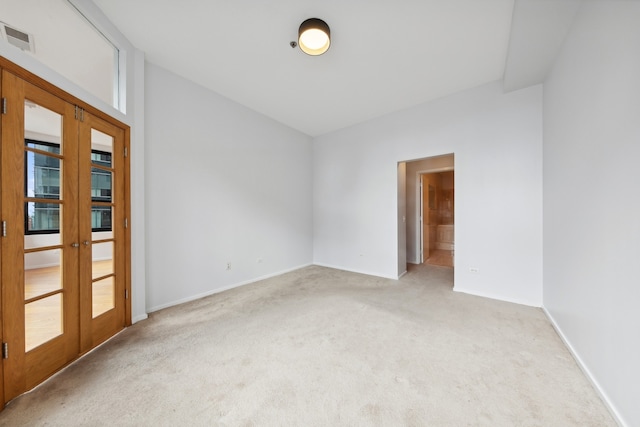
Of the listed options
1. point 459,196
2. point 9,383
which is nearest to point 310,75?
point 459,196

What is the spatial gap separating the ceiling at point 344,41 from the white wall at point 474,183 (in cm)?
37

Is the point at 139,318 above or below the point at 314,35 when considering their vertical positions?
below

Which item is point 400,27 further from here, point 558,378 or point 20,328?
point 20,328

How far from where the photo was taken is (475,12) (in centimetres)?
202

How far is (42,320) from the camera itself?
5.32 feet

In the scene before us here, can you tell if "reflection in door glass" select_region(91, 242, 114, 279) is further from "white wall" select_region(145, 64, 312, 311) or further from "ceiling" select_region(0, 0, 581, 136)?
"ceiling" select_region(0, 0, 581, 136)

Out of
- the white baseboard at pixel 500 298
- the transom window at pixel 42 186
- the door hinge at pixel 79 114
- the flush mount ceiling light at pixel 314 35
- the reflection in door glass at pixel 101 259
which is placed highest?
the flush mount ceiling light at pixel 314 35

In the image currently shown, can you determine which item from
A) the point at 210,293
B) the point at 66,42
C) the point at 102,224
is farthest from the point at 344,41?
the point at 210,293

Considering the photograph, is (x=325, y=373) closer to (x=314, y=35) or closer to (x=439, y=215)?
→ (x=314, y=35)

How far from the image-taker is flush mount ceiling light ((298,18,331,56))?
2062 mm

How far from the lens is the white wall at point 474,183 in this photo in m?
2.90

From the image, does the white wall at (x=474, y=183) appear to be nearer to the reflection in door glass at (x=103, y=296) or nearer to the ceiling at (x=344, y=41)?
the ceiling at (x=344, y=41)

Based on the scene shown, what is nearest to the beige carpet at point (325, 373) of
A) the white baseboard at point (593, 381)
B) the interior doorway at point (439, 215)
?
the white baseboard at point (593, 381)

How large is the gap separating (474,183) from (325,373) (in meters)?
3.29
